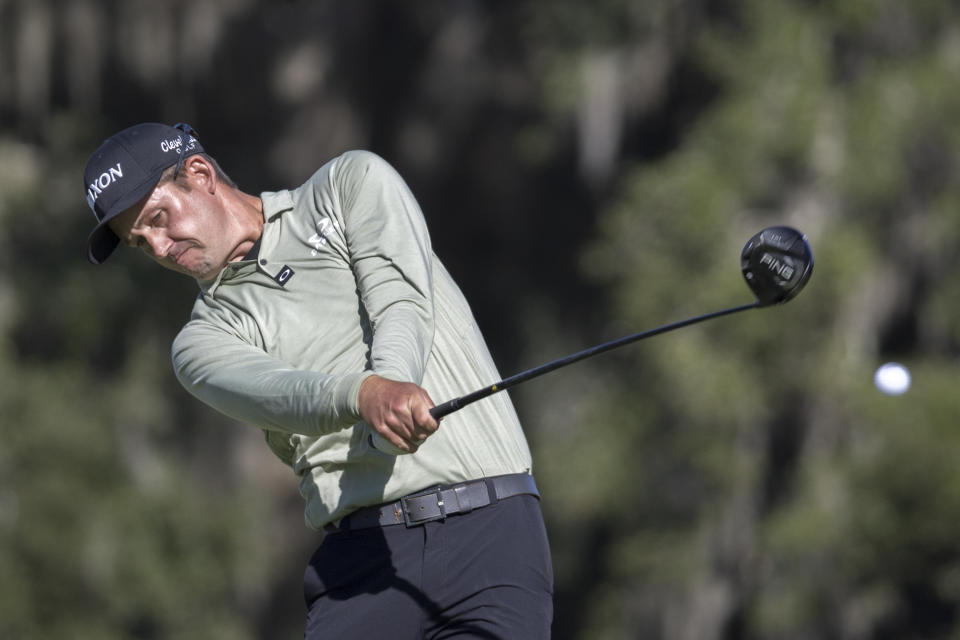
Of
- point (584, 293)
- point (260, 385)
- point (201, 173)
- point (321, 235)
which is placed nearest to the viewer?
point (260, 385)

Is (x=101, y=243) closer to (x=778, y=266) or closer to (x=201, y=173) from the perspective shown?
(x=201, y=173)

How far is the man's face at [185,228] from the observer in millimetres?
3457

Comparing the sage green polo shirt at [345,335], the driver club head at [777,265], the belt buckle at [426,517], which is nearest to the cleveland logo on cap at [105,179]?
the sage green polo shirt at [345,335]

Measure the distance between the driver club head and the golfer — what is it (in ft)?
1.97

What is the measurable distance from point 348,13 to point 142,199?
11.5 meters

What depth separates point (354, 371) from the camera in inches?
130

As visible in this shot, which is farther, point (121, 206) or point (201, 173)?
point (201, 173)

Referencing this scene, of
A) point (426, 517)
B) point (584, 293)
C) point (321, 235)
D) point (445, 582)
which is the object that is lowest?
point (584, 293)

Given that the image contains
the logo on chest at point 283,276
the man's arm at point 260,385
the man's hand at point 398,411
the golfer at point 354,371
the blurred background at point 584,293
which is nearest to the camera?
the man's hand at point 398,411

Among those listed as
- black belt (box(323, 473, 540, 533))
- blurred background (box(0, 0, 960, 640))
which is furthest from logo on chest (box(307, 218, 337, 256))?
blurred background (box(0, 0, 960, 640))

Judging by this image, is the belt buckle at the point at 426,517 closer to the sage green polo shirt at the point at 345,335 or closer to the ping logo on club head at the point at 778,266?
the sage green polo shirt at the point at 345,335

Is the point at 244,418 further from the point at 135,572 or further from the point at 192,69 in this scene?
the point at 192,69

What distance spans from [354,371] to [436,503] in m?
0.33

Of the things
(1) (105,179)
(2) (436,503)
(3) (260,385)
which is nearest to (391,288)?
(3) (260,385)
